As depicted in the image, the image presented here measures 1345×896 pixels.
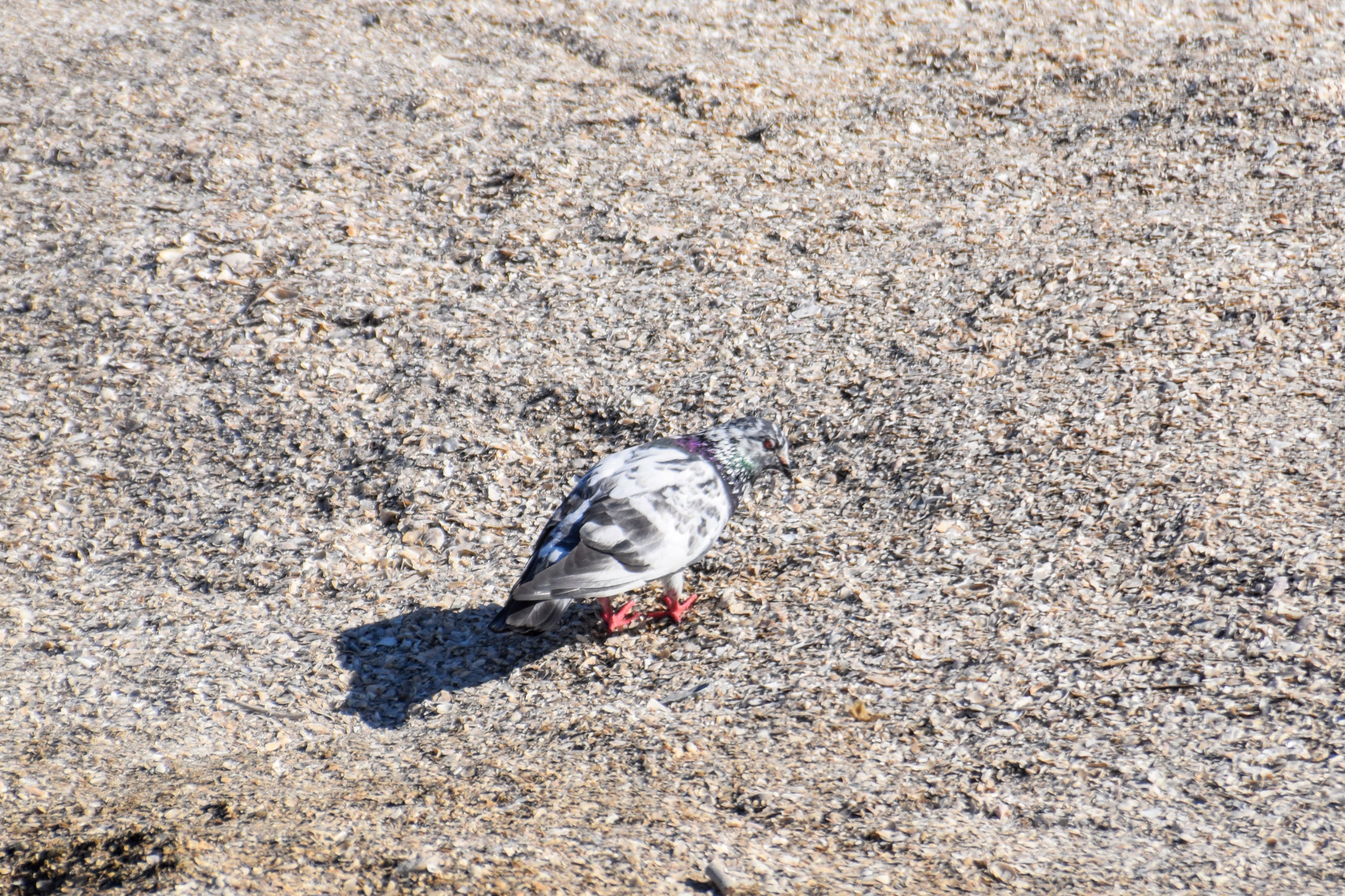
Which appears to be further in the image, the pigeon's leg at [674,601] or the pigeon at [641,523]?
the pigeon's leg at [674,601]

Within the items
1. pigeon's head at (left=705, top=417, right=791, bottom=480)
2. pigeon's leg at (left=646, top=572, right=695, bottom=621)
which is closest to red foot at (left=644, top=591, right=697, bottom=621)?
pigeon's leg at (left=646, top=572, right=695, bottom=621)

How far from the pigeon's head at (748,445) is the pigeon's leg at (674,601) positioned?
2.05 ft

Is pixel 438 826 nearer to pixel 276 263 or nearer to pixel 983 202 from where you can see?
pixel 276 263

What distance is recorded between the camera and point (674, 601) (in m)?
4.91

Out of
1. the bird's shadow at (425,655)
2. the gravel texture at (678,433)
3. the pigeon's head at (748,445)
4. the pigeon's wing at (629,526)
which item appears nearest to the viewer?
the gravel texture at (678,433)

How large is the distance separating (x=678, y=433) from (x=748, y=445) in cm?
91

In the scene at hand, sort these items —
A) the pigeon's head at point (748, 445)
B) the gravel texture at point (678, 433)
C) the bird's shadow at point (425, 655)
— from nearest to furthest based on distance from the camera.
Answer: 1. the gravel texture at point (678, 433)
2. the bird's shadow at point (425, 655)
3. the pigeon's head at point (748, 445)

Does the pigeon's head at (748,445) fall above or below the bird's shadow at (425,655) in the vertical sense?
above

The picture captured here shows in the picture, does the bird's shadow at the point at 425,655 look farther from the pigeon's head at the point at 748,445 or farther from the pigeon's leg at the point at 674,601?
the pigeon's head at the point at 748,445

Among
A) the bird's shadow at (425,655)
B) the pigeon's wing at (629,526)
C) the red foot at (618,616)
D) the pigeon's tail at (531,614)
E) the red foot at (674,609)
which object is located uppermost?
the pigeon's wing at (629,526)

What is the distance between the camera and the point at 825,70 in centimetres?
910

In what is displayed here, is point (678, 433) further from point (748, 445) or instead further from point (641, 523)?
point (641, 523)

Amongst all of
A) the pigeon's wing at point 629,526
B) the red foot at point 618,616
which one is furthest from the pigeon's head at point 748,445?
the red foot at point 618,616

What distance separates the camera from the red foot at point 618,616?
4.91 metres
